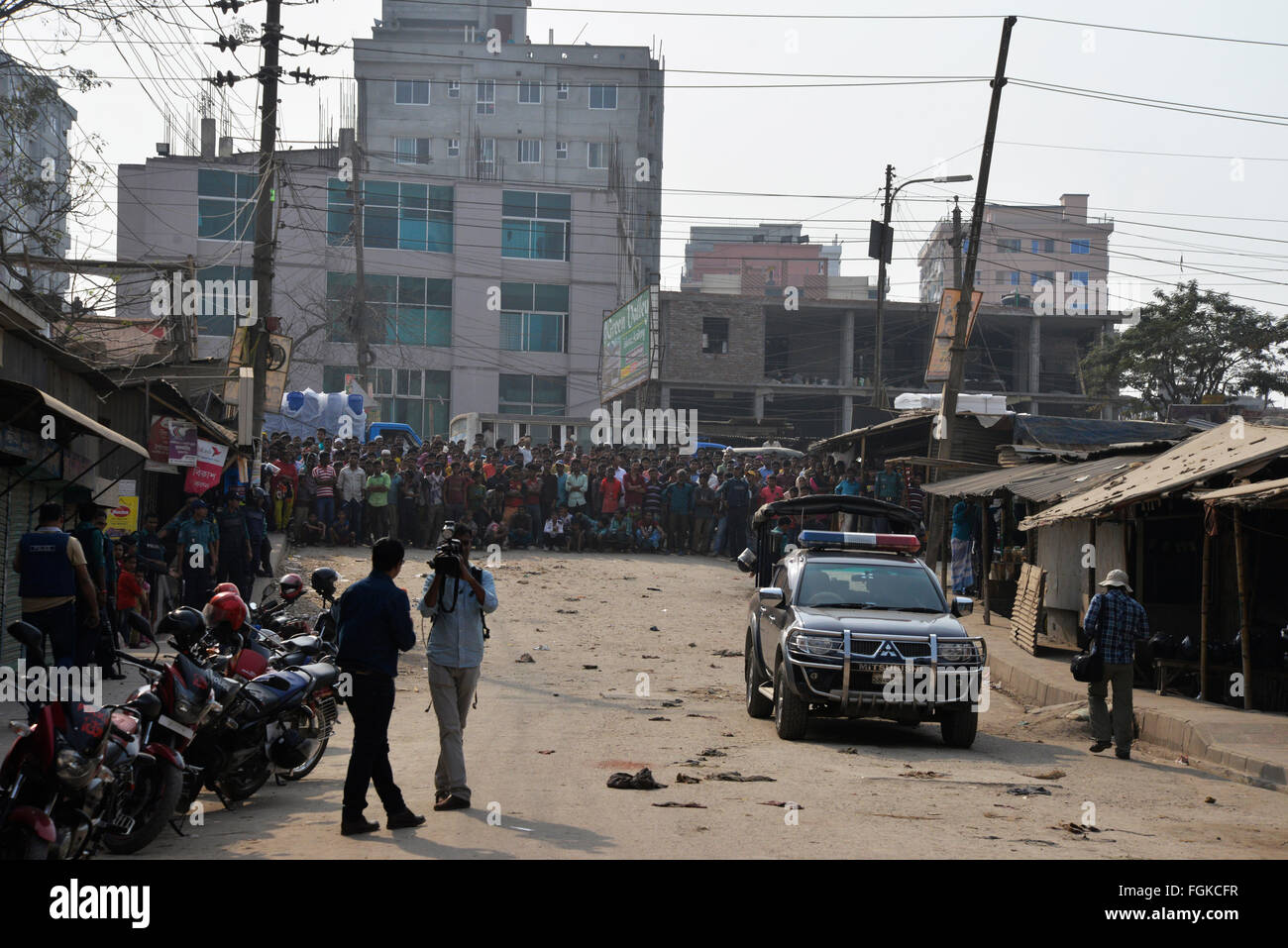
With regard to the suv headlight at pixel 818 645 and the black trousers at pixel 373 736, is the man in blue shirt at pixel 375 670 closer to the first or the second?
the black trousers at pixel 373 736

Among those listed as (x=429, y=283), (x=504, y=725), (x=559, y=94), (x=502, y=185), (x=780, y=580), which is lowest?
(x=504, y=725)

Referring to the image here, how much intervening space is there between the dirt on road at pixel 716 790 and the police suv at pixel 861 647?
391mm

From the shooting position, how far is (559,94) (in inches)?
3324

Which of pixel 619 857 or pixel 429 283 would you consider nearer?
pixel 619 857

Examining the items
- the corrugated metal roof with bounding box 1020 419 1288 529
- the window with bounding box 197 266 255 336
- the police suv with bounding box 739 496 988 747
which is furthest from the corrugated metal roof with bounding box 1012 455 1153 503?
the window with bounding box 197 266 255 336

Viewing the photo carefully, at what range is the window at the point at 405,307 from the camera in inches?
2296

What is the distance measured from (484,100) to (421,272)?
97.6 feet

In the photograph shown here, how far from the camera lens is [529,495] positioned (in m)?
30.2

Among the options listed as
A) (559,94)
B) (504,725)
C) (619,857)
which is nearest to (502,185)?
(559,94)

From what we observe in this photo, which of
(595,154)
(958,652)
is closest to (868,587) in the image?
(958,652)

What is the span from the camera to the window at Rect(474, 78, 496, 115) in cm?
8481
